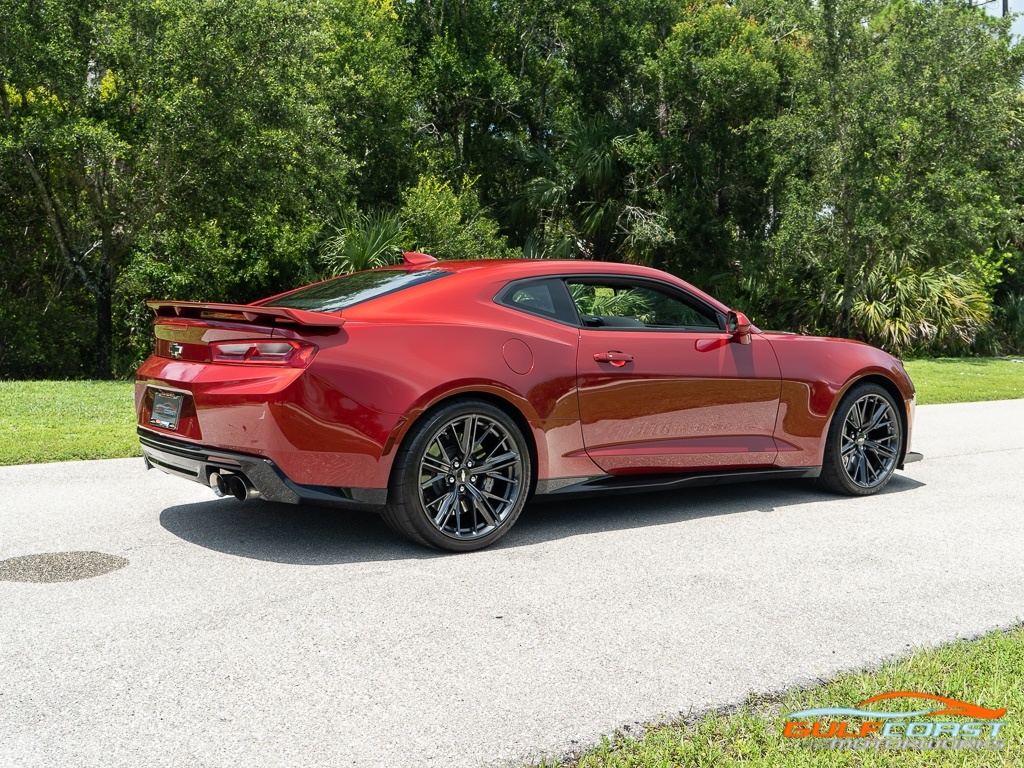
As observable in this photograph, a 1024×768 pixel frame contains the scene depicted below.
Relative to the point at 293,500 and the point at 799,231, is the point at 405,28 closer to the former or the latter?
the point at 799,231

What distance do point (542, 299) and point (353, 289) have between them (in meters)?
1.06

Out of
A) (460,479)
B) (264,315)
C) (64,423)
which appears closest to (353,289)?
(264,315)

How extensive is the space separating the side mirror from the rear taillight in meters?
2.80

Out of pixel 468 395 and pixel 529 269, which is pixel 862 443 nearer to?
pixel 529 269

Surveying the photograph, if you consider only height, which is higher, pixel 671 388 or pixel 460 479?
pixel 671 388

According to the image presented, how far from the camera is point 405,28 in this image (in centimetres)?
2555

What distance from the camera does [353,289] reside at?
18.7ft

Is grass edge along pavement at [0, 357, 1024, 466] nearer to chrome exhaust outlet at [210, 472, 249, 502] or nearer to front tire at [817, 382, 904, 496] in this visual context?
chrome exhaust outlet at [210, 472, 249, 502]

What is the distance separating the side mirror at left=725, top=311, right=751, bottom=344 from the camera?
6.42 metres

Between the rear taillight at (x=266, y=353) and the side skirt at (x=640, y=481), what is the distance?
149 cm

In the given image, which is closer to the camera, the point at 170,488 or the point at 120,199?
the point at 170,488

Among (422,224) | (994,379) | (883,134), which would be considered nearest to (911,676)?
(994,379)

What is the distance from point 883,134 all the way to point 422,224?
9656 millimetres

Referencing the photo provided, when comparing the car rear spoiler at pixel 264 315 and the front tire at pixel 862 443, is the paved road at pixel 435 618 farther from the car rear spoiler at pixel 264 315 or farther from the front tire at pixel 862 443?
the car rear spoiler at pixel 264 315
